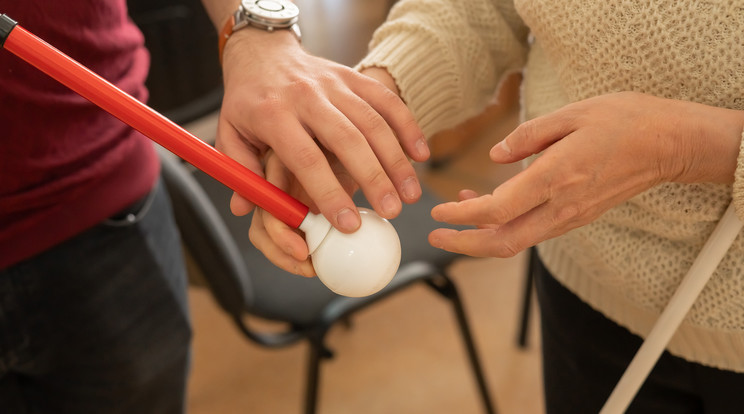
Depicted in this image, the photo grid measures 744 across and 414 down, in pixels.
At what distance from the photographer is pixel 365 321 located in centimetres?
187

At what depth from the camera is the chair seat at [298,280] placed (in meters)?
1.13

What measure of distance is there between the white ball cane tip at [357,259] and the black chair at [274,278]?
586 millimetres

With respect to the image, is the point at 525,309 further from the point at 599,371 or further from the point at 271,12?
the point at 271,12

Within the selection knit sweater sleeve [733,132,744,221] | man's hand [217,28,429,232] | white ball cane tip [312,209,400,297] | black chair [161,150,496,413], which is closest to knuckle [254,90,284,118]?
man's hand [217,28,429,232]

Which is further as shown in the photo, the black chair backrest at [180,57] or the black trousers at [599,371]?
the black chair backrest at [180,57]

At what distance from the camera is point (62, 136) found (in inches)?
25.2

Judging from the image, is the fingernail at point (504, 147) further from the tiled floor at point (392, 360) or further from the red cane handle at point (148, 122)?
the tiled floor at point (392, 360)

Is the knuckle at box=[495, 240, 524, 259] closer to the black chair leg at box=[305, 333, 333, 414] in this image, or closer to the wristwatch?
the wristwatch

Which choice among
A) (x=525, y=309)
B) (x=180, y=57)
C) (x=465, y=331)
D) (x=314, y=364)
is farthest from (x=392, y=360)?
(x=180, y=57)

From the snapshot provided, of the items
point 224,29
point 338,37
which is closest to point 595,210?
point 224,29

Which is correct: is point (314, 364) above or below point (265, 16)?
below

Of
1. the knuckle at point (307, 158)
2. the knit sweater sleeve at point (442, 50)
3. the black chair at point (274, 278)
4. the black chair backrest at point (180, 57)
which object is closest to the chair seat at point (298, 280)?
the black chair at point (274, 278)

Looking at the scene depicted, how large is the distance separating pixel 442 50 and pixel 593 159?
23 centimetres

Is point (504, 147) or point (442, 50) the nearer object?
point (504, 147)
